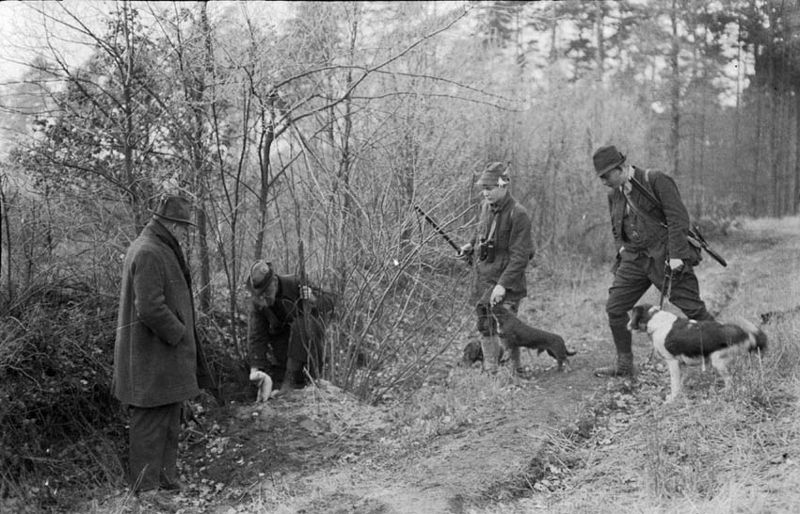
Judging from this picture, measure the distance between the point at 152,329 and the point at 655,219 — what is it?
13.5ft

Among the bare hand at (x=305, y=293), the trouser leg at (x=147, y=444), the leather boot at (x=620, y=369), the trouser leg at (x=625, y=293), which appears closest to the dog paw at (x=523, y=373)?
the leather boot at (x=620, y=369)

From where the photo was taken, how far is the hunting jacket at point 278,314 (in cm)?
671

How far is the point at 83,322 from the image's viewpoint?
5762 mm

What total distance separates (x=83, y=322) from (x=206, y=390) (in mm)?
1292

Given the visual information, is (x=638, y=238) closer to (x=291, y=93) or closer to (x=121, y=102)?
(x=291, y=93)

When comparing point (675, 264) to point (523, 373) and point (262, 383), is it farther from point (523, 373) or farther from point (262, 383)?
point (262, 383)

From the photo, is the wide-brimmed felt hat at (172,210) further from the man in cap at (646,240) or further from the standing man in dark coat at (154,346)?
the man in cap at (646,240)

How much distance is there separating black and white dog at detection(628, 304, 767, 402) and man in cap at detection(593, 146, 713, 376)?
0.38 m

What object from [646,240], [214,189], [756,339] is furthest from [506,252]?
[214,189]

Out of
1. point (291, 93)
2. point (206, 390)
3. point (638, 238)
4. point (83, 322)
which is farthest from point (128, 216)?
point (638, 238)

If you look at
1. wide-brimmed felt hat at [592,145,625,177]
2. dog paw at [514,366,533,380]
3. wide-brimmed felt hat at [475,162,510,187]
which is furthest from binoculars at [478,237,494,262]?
wide-brimmed felt hat at [592,145,625,177]

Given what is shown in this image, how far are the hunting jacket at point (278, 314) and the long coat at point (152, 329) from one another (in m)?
1.50

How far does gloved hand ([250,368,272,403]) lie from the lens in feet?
21.8

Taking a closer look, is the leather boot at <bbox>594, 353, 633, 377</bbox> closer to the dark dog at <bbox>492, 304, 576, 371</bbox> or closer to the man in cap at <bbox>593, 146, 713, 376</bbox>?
the man in cap at <bbox>593, 146, 713, 376</bbox>
